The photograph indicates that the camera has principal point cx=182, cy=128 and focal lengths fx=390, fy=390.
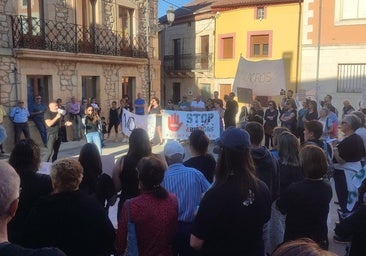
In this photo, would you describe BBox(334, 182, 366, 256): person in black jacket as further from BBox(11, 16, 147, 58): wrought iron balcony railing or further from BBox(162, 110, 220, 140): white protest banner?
BBox(11, 16, 147, 58): wrought iron balcony railing

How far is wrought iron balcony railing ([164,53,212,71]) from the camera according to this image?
89.7 feet

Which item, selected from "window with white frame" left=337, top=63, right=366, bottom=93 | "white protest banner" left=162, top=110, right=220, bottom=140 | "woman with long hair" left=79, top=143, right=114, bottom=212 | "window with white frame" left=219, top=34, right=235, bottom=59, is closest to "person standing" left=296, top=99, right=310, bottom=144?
"white protest banner" left=162, top=110, right=220, bottom=140

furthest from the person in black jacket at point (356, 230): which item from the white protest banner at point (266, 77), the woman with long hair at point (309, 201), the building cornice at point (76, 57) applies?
the building cornice at point (76, 57)

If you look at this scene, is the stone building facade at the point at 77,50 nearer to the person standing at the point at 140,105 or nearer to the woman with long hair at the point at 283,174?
the person standing at the point at 140,105

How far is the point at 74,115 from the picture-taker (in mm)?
13984

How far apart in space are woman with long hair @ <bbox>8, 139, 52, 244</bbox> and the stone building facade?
375 inches

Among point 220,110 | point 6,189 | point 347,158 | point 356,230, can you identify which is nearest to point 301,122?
point 220,110

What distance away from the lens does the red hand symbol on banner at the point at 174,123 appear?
12.5 meters

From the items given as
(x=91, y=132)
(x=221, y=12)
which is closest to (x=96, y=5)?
(x=91, y=132)

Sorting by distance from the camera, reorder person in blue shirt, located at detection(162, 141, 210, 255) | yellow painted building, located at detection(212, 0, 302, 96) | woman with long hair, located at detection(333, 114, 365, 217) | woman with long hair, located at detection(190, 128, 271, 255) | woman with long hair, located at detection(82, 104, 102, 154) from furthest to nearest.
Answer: yellow painted building, located at detection(212, 0, 302, 96) < woman with long hair, located at detection(82, 104, 102, 154) < woman with long hair, located at detection(333, 114, 365, 217) < person in blue shirt, located at detection(162, 141, 210, 255) < woman with long hair, located at detection(190, 128, 271, 255)

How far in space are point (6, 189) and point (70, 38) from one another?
13645 mm

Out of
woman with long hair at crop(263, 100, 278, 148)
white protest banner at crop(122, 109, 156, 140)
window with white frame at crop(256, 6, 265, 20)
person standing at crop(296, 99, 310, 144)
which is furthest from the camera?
window with white frame at crop(256, 6, 265, 20)

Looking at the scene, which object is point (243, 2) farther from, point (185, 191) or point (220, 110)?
point (185, 191)

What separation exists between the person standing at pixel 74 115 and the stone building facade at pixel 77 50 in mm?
465
